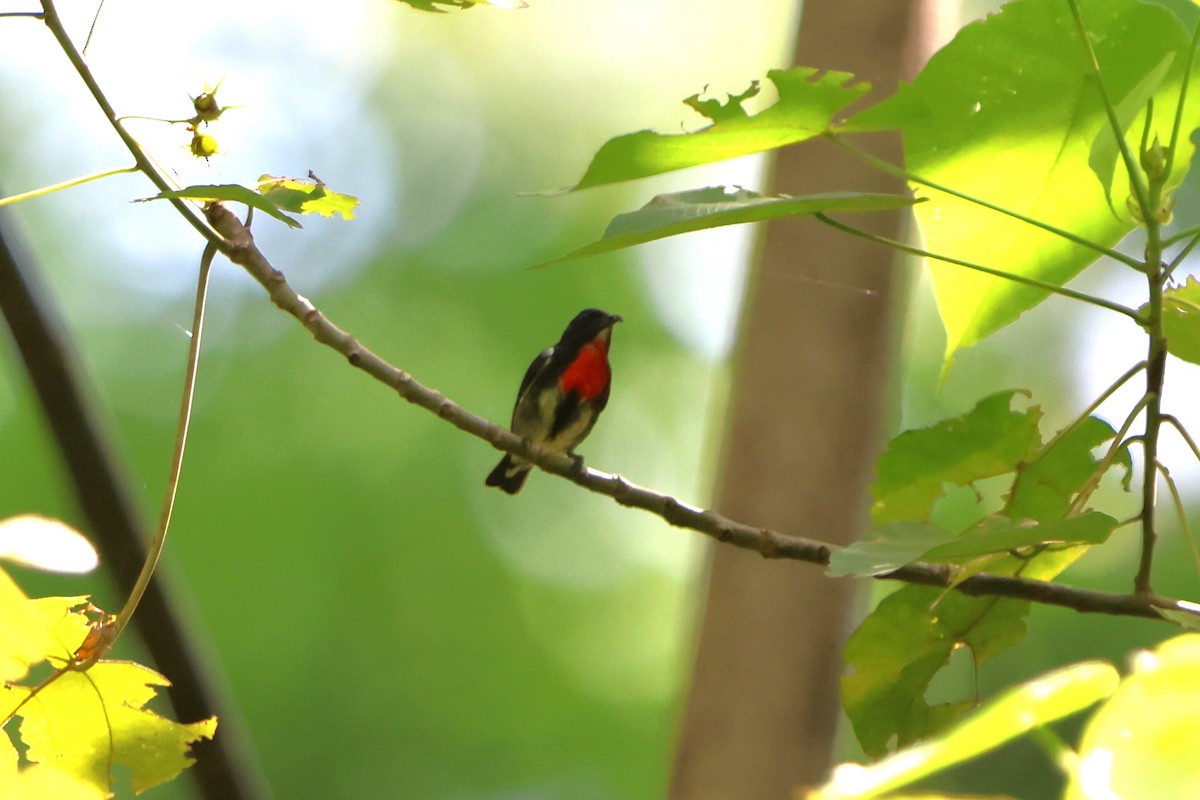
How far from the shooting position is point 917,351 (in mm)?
7043

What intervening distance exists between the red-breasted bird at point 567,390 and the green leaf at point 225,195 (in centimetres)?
281

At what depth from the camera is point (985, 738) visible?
377 mm

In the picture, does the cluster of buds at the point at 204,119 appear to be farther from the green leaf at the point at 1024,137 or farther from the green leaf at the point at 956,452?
the green leaf at the point at 956,452

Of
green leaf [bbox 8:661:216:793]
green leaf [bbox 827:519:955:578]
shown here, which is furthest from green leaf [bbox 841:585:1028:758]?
green leaf [bbox 8:661:216:793]

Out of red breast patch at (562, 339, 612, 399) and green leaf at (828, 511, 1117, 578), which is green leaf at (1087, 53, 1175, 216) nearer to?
green leaf at (828, 511, 1117, 578)

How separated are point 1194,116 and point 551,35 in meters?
8.81

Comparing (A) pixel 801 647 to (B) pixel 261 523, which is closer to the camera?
(A) pixel 801 647

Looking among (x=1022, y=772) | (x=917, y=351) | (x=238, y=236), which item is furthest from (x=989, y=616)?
(x=1022, y=772)

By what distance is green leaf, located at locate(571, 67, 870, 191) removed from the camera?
113cm

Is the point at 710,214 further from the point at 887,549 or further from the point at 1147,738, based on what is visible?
the point at 1147,738

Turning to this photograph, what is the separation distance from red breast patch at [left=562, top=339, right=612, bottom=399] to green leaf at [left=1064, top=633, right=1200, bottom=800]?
3550mm

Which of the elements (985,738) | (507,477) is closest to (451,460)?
(507,477)

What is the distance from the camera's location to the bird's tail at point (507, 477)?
13.5ft

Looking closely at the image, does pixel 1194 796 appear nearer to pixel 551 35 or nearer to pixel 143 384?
pixel 143 384
